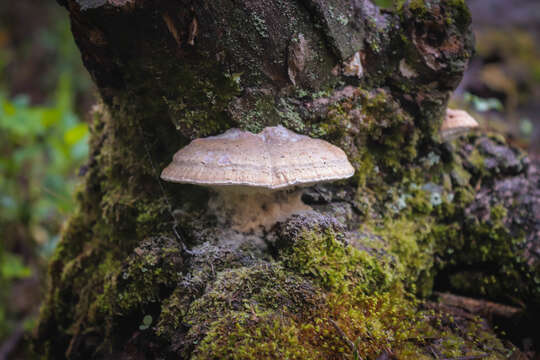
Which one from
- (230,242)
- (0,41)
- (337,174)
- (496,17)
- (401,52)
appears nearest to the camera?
(337,174)

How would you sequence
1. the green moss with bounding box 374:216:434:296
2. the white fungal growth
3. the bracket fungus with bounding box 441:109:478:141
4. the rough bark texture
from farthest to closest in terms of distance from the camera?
the bracket fungus with bounding box 441:109:478:141
the green moss with bounding box 374:216:434:296
the white fungal growth
the rough bark texture

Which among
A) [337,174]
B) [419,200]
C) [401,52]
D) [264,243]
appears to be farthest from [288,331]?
[401,52]

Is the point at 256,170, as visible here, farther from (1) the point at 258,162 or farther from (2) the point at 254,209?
(2) the point at 254,209

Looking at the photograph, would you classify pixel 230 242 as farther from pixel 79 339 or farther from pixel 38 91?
pixel 38 91

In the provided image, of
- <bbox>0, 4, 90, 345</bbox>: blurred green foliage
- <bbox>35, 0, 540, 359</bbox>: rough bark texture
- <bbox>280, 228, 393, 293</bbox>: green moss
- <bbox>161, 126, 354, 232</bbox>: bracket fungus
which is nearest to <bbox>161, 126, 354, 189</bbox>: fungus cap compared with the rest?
<bbox>161, 126, 354, 232</bbox>: bracket fungus

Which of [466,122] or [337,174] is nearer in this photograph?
[337,174]

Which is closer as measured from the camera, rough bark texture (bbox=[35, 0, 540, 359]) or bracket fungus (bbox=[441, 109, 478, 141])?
rough bark texture (bbox=[35, 0, 540, 359])

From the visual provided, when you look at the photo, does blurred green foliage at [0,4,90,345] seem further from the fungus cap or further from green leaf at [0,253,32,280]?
the fungus cap
